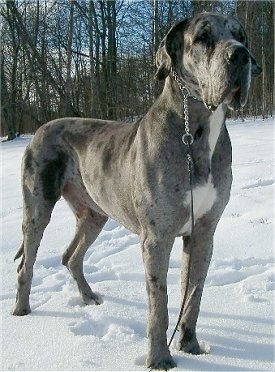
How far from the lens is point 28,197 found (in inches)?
143

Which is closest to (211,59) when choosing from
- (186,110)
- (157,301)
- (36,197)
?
(186,110)

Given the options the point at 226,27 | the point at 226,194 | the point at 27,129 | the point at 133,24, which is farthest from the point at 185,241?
the point at 27,129

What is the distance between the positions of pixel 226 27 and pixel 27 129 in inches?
986

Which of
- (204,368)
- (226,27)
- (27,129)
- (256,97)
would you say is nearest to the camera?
(226,27)

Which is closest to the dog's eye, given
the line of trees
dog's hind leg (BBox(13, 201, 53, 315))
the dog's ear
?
the dog's ear

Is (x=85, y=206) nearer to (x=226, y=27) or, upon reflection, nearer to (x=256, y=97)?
(x=226, y=27)

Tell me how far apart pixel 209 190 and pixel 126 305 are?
4.04 ft

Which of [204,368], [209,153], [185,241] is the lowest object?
[204,368]

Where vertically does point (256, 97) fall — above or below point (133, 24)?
below

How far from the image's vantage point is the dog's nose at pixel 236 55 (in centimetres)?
212

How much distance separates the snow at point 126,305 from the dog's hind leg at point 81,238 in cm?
18

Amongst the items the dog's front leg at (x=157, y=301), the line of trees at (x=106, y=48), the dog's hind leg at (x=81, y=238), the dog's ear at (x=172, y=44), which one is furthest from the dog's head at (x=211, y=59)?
the line of trees at (x=106, y=48)

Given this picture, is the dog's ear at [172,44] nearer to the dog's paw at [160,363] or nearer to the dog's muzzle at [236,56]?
the dog's muzzle at [236,56]

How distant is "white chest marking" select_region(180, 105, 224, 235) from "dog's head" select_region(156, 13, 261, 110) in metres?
0.17
